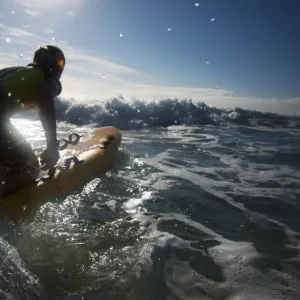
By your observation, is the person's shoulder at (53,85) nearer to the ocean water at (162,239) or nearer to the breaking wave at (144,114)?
the ocean water at (162,239)

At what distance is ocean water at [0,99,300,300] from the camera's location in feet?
8.33

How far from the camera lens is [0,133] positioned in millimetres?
3197

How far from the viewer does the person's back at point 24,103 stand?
120 inches

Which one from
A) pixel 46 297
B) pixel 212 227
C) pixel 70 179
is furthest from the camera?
pixel 70 179

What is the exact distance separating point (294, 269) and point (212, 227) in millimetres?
1062

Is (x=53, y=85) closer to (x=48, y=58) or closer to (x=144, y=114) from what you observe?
(x=48, y=58)

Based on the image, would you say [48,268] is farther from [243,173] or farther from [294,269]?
[243,173]

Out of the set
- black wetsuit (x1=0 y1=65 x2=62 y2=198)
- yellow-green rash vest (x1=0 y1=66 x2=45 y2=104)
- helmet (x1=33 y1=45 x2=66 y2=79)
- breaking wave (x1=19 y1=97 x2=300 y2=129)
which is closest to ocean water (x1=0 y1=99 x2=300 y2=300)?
black wetsuit (x1=0 y1=65 x2=62 y2=198)

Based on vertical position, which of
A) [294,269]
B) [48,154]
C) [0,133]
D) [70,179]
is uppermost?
[0,133]

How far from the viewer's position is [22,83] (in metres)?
3.04

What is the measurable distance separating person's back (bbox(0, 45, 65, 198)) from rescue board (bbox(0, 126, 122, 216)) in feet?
0.68

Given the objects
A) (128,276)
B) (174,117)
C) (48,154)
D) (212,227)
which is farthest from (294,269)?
(174,117)

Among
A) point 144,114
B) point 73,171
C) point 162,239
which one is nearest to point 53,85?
point 73,171

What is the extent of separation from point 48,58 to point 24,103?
1.79 ft
